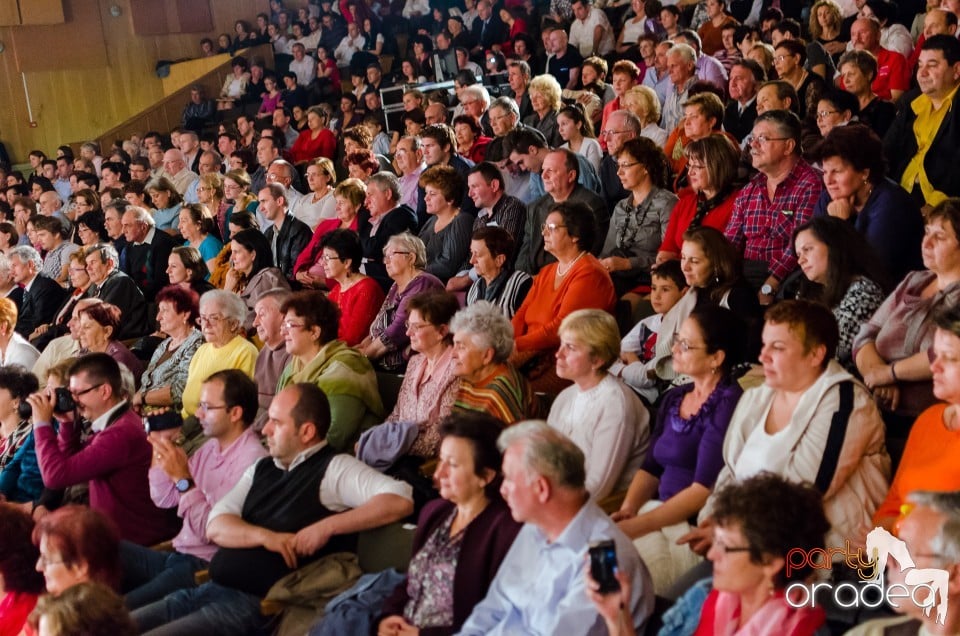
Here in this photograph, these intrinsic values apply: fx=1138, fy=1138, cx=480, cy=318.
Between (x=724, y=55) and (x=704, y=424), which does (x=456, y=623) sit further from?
(x=724, y=55)

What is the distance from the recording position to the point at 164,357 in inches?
188

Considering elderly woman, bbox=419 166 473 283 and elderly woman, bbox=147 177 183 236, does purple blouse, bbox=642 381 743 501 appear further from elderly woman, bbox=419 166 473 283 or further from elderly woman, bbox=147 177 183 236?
elderly woman, bbox=147 177 183 236

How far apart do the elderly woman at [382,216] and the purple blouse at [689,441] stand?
249 cm

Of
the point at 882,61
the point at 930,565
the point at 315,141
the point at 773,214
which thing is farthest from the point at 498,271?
the point at 315,141

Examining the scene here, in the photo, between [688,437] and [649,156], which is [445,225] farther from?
[688,437]

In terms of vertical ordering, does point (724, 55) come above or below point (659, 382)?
above

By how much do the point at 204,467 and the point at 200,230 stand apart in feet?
9.99

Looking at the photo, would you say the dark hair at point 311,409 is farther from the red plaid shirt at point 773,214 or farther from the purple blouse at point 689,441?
the red plaid shirt at point 773,214

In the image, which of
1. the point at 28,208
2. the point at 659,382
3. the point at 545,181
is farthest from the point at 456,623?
the point at 28,208

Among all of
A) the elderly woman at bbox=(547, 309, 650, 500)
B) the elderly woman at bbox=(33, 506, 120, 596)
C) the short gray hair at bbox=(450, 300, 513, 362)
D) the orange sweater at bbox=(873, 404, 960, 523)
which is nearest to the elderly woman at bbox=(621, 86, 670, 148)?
the short gray hair at bbox=(450, 300, 513, 362)

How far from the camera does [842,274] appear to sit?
3.10m

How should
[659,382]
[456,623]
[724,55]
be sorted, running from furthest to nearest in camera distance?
[724,55]
[659,382]
[456,623]

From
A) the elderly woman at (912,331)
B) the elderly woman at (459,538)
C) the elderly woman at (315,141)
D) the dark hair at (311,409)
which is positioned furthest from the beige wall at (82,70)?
the elderly woman at (912,331)

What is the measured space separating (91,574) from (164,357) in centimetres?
207
